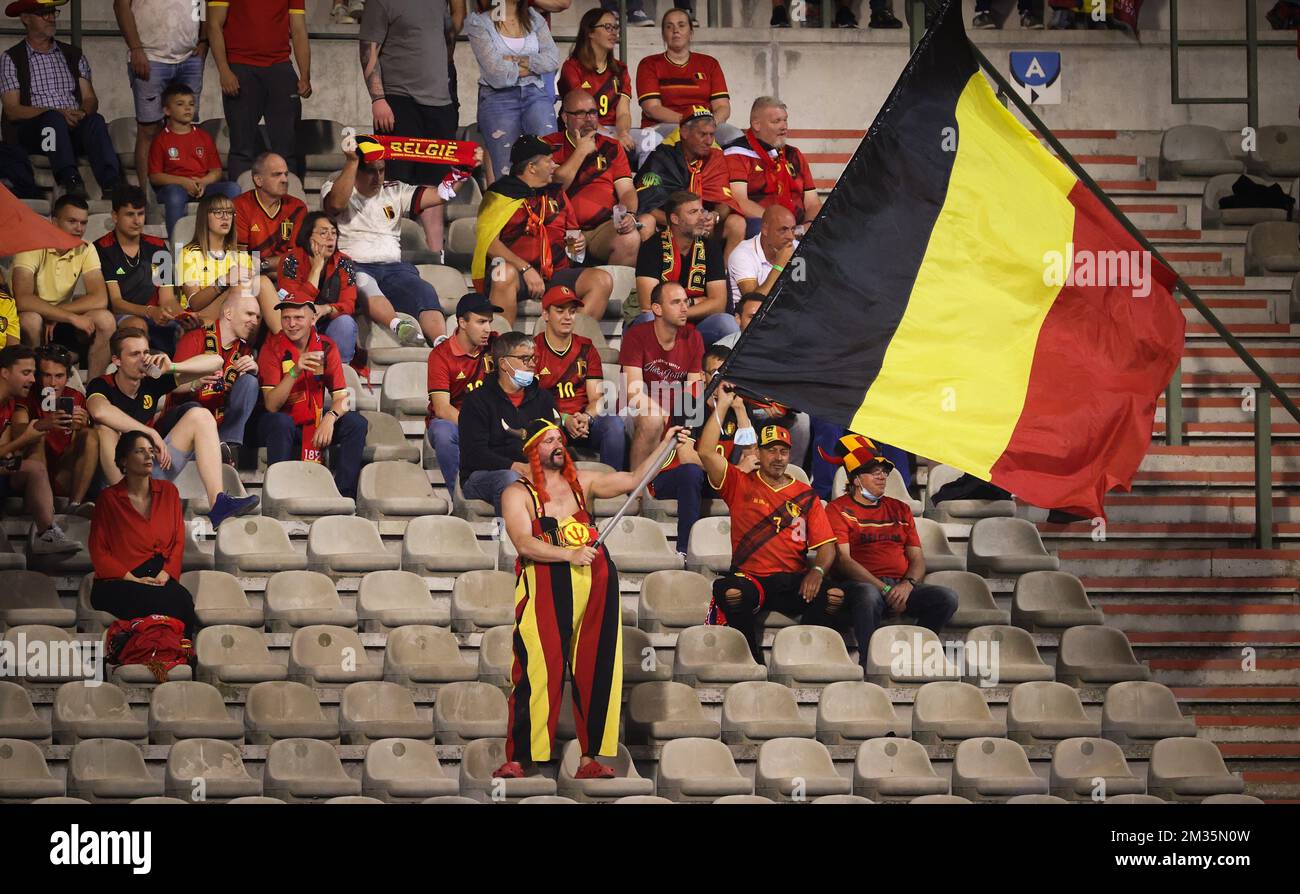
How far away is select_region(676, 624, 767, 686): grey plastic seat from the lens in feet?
40.6

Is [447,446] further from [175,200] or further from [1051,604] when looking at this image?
[1051,604]

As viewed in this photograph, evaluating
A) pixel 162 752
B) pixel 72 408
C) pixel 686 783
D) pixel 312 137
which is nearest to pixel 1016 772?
pixel 686 783

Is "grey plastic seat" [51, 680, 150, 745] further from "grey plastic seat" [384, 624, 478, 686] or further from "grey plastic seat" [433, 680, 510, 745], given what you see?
"grey plastic seat" [433, 680, 510, 745]

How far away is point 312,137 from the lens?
15.8 meters

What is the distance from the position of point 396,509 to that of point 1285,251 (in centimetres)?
615

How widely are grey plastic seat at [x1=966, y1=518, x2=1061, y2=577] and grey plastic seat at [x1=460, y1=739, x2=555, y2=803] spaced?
117 inches

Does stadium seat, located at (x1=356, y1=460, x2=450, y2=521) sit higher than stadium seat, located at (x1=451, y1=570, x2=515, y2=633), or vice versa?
stadium seat, located at (x1=356, y1=460, x2=450, y2=521)

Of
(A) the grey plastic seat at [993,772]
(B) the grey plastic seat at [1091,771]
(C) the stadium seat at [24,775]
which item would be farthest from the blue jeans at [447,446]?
(B) the grey plastic seat at [1091,771]

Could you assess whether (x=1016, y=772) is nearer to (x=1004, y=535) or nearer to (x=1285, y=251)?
(x=1004, y=535)

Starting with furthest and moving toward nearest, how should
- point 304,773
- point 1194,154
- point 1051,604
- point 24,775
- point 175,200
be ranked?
point 1194,154 → point 175,200 → point 1051,604 → point 304,773 → point 24,775

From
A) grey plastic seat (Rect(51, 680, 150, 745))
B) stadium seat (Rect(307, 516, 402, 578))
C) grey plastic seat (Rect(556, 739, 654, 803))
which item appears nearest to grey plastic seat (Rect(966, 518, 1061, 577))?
grey plastic seat (Rect(556, 739, 654, 803))

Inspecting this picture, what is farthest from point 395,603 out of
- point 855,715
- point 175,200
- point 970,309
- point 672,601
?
point 970,309

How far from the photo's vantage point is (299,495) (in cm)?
1292

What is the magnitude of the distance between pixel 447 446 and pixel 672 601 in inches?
57.8
